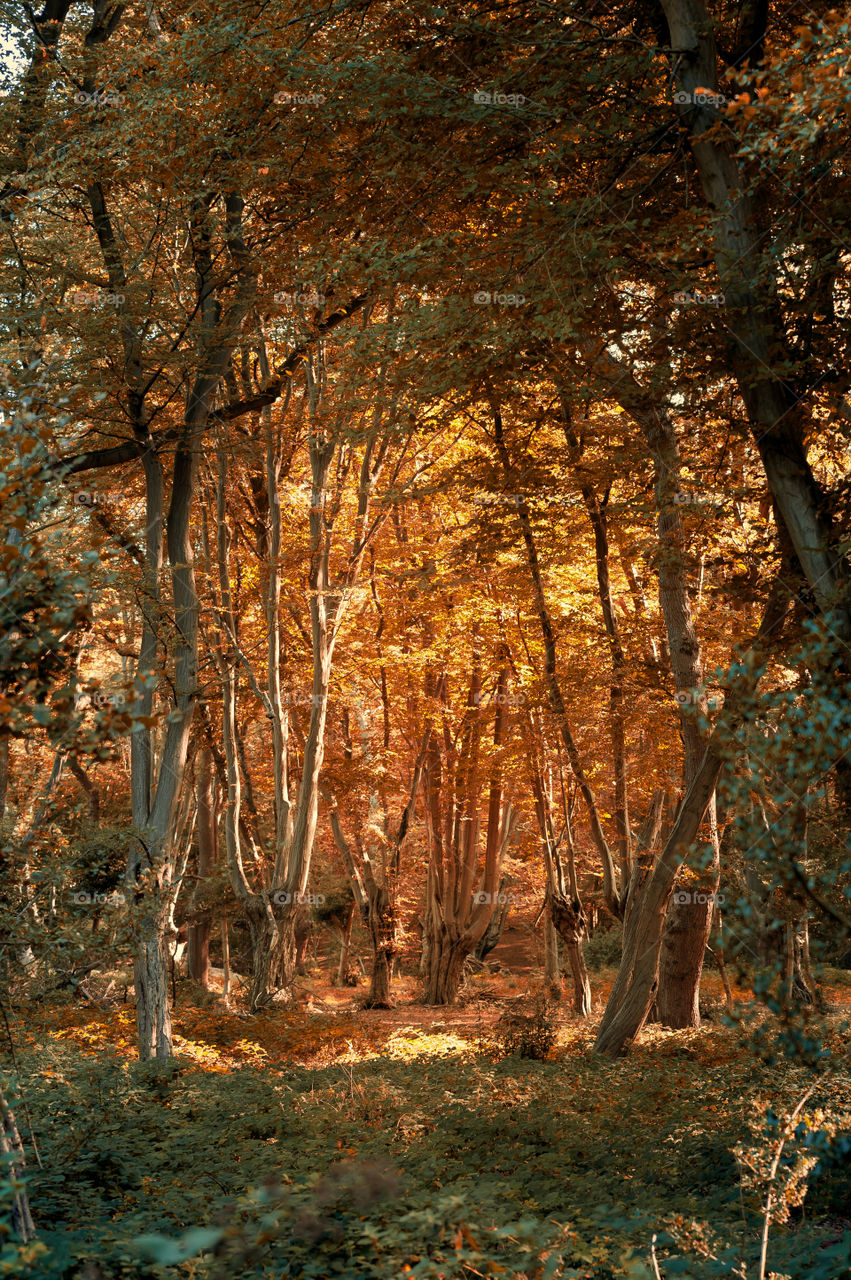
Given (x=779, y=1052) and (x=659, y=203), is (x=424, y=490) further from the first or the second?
(x=779, y=1052)

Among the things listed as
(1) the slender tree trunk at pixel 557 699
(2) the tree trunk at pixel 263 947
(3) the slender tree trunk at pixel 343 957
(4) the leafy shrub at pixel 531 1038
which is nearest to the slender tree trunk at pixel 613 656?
(1) the slender tree trunk at pixel 557 699

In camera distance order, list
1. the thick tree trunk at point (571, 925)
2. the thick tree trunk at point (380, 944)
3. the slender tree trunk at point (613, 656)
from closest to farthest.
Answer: the slender tree trunk at point (613, 656) < the thick tree trunk at point (571, 925) < the thick tree trunk at point (380, 944)

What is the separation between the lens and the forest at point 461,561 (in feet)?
12.1

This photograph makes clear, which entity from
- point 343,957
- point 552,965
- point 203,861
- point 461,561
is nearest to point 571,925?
point 552,965

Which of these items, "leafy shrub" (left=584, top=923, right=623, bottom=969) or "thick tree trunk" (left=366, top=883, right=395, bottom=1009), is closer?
"thick tree trunk" (left=366, top=883, right=395, bottom=1009)

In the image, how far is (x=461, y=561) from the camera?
10672mm

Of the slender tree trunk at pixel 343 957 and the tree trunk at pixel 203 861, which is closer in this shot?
the tree trunk at pixel 203 861

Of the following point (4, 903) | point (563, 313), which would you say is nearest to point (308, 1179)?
point (4, 903)

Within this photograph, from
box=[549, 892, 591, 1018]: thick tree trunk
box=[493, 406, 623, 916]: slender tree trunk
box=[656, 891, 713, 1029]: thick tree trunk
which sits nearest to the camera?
box=[656, 891, 713, 1029]: thick tree trunk

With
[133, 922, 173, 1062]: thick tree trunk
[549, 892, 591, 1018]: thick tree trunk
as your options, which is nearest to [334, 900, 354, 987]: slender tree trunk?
[549, 892, 591, 1018]: thick tree trunk

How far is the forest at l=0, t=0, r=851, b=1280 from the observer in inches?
145

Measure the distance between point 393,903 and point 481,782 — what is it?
3.61 meters

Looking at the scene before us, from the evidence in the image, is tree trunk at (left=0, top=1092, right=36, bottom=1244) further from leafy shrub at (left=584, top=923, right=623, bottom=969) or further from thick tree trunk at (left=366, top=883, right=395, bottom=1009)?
leafy shrub at (left=584, top=923, right=623, bottom=969)

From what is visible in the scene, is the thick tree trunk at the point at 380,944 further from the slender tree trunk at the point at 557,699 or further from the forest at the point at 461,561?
the slender tree trunk at the point at 557,699
